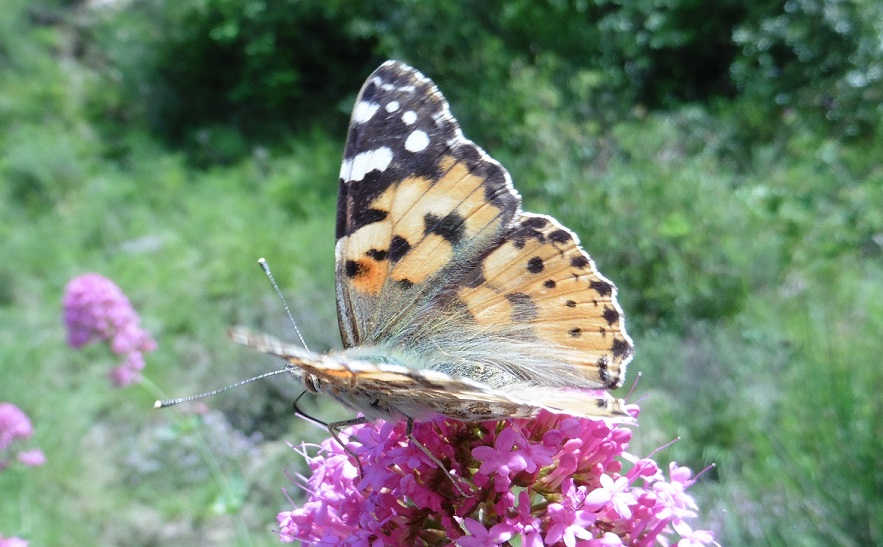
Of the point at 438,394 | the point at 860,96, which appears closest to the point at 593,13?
the point at 860,96

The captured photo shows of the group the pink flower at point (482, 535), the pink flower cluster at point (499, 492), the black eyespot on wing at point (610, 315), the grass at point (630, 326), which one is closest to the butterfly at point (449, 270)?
the black eyespot on wing at point (610, 315)

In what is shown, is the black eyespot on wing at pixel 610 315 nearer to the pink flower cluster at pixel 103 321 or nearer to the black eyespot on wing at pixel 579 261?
the black eyespot on wing at pixel 579 261

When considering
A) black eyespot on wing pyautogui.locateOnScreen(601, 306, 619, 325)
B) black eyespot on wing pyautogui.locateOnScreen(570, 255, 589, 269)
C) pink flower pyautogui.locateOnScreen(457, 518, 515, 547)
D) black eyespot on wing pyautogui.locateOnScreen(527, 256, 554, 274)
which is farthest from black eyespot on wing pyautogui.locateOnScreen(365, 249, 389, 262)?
pink flower pyautogui.locateOnScreen(457, 518, 515, 547)

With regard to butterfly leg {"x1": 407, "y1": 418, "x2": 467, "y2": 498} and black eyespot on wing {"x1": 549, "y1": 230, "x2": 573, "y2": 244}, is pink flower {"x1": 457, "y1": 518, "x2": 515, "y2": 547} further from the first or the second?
black eyespot on wing {"x1": 549, "y1": 230, "x2": 573, "y2": 244}

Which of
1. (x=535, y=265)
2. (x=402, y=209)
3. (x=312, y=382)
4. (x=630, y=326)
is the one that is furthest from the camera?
(x=630, y=326)

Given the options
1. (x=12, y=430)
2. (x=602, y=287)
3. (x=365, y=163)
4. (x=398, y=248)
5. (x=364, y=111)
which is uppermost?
(x=364, y=111)

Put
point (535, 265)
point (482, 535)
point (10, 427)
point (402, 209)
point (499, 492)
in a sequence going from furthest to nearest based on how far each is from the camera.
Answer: point (10, 427) < point (402, 209) < point (535, 265) < point (499, 492) < point (482, 535)

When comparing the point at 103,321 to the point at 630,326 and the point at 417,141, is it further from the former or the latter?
the point at 630,326

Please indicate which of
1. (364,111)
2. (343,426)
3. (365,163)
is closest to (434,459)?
(343,426)
